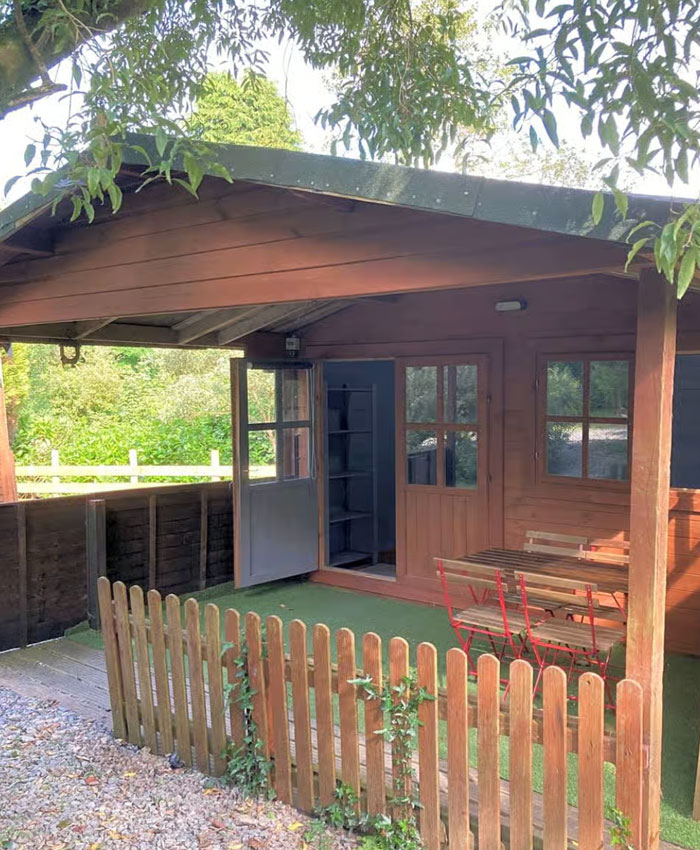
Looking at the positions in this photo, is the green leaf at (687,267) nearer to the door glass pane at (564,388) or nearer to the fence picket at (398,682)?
the fence picket at (398,682)

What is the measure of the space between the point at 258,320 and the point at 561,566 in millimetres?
3503

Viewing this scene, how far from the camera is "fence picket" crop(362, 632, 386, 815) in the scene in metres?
2.85

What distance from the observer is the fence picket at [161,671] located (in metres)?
3.62

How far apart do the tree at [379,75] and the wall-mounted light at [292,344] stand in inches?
75.6

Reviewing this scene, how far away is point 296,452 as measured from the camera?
277 inches

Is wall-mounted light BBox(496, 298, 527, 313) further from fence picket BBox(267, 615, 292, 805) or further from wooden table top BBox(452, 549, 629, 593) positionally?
fence picket BBox(267, 615, 292, 805)

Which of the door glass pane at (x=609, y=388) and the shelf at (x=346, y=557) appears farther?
the shelf at (x=346, y=557)

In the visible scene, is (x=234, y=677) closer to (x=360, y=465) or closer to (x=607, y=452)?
(x=607, y=452)

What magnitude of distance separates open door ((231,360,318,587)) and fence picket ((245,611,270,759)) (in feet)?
11.0

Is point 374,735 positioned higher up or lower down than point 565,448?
lower down

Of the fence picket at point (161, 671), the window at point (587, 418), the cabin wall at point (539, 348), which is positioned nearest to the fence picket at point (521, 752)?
the fence picket at point (161, 671)

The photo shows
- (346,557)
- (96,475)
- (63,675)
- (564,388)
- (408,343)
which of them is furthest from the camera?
(96,475)

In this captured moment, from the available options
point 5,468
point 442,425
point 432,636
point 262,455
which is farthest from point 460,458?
point 5,468

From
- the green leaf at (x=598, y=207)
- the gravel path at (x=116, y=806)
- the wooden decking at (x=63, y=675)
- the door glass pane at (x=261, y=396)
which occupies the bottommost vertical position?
the wooden decking at (x=63, y=675)
